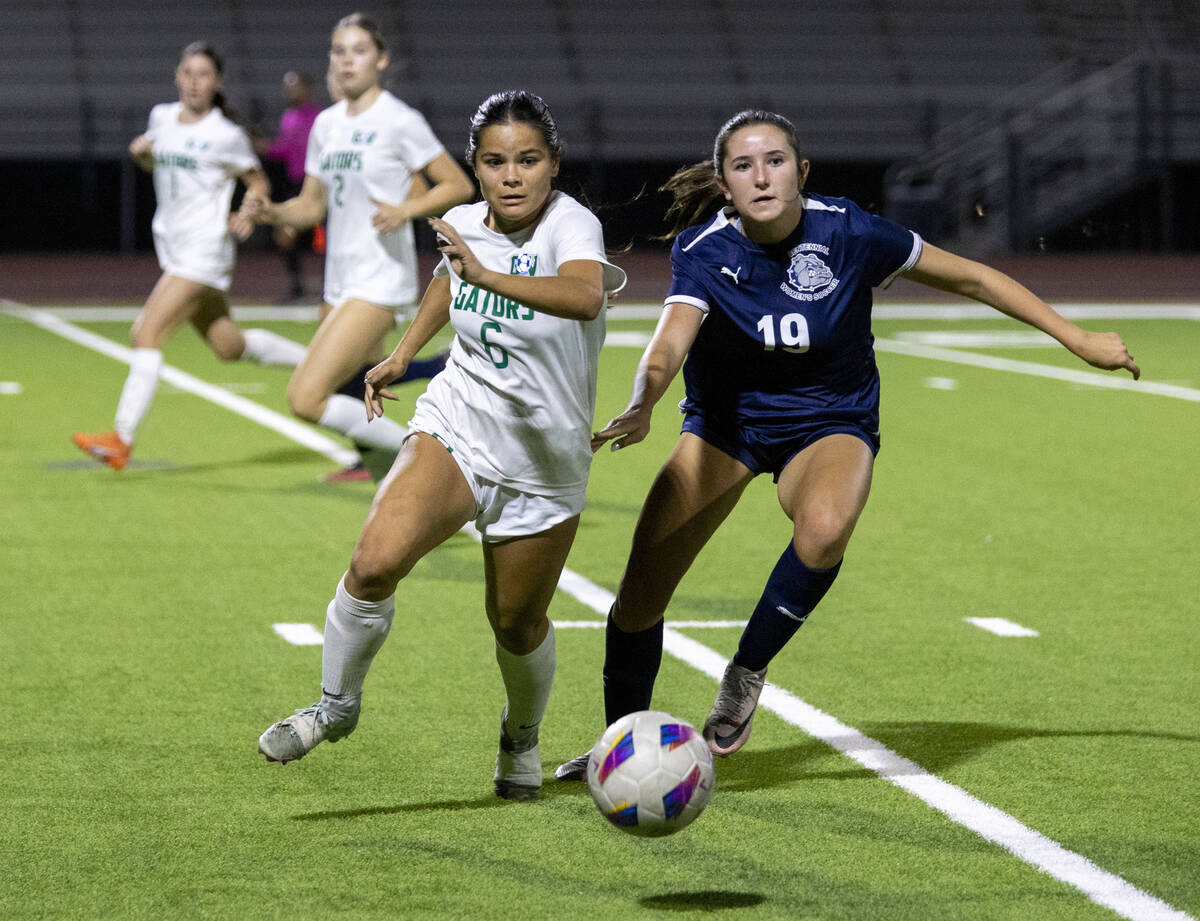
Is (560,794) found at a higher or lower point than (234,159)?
lower

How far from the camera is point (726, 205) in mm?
5301

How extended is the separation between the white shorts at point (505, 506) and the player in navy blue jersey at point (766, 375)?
1.09ft

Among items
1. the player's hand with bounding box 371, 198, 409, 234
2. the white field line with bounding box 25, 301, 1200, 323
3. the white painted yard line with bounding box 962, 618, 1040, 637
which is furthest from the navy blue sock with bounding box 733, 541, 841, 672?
the white field line with bounding box 25, 301, 1200, 323

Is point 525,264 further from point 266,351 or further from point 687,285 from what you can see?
point 266,351

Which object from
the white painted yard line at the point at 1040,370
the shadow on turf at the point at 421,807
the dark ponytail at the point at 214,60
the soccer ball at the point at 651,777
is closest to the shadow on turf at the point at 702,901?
the soccer ball at the point at 651,777

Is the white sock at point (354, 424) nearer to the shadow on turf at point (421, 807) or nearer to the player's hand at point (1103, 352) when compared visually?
the shadow on turf at point (421, 807)

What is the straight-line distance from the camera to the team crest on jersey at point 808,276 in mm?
5102

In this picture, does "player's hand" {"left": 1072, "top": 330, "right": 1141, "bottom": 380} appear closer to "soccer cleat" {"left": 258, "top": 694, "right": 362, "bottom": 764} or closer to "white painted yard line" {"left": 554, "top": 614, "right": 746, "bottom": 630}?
"soccer cleat" {"left": 258, "top": 694, "right": 362, "bottom": 764}

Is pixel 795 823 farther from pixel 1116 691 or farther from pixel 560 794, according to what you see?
pixel 1116 691

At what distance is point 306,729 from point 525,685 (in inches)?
21.8

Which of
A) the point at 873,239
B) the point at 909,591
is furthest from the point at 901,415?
the point at 873,239

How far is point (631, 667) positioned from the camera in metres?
5.12

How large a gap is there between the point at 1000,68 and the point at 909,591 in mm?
30192

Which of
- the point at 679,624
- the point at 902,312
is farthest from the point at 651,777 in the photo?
the point at 902,312
